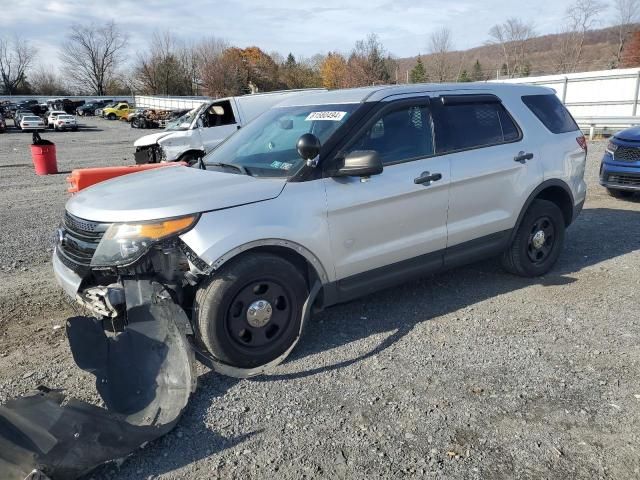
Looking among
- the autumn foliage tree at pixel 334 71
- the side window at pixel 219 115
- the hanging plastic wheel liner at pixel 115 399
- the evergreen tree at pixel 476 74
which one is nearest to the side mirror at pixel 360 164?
the hanging plastic wheel liner at pixel 115 399

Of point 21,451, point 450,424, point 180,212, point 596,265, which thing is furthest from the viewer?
point 596,265

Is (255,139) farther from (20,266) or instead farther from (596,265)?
(596,265)

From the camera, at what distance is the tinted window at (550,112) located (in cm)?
508

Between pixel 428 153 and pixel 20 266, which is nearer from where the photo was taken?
pixel 428 153

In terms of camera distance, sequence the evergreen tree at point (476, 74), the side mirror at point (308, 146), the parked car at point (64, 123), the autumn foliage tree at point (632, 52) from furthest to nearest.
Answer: the evergreen tree at point (476, 74) → the autumn foliage tree at point (632, 52) → the parked car at point (64, 123) → the side mirror at point (308, 146)

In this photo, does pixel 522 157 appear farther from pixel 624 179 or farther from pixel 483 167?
pixel 624 179

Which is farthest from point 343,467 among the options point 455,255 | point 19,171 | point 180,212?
point 19,171

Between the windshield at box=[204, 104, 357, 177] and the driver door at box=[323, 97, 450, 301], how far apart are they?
0.92 feet

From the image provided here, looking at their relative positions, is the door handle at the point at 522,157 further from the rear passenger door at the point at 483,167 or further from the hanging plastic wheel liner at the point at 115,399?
the hanging plastic wheel liner at the point at 115,399

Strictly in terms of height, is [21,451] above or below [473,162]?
below

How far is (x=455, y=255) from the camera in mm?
4438

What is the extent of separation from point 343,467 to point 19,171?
52.5ft

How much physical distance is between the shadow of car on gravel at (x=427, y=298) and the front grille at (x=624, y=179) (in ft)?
5.92

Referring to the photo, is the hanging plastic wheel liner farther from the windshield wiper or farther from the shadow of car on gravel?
the windshield wiper
